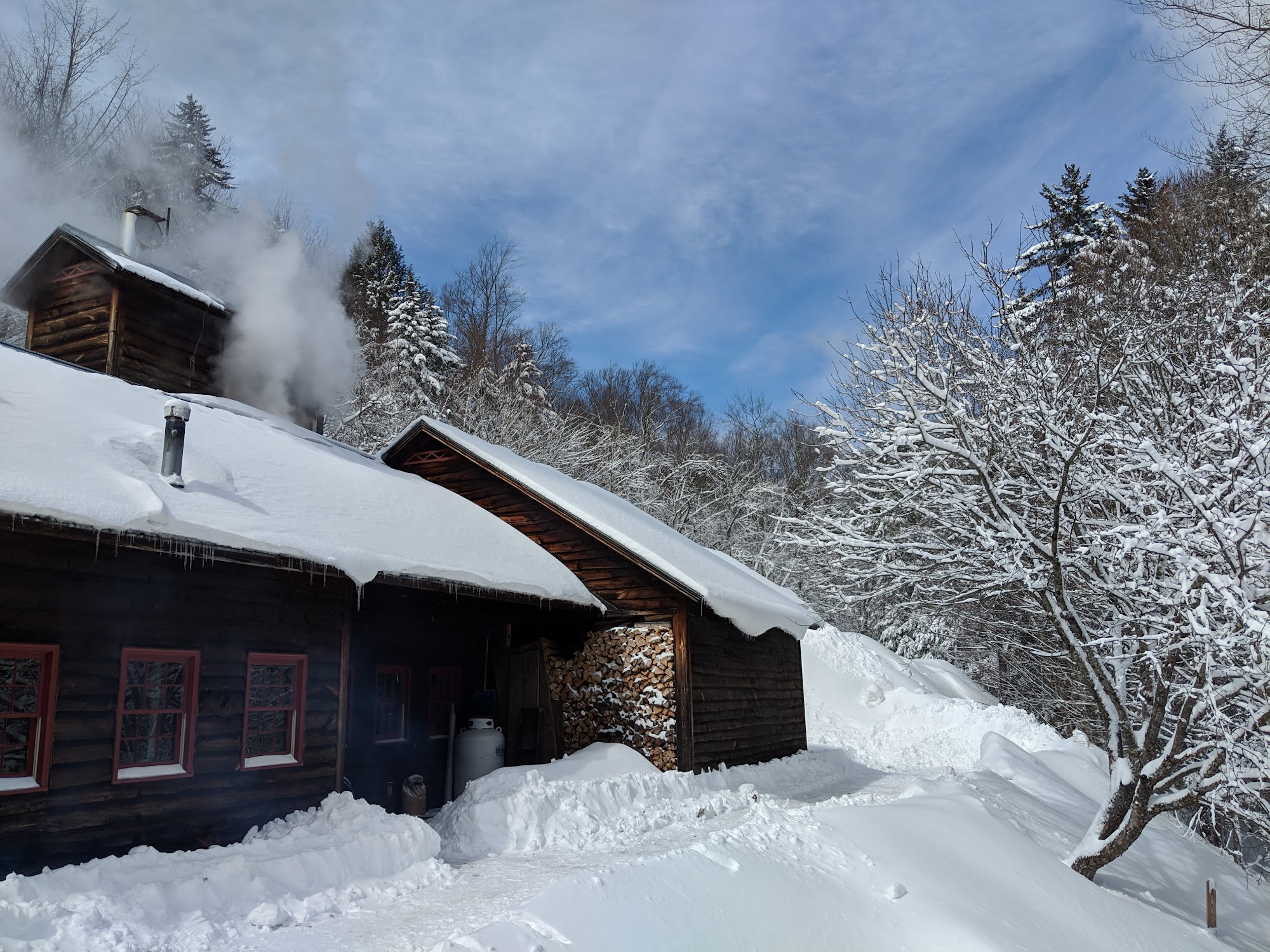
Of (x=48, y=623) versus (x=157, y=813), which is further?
(x=157, y=813)

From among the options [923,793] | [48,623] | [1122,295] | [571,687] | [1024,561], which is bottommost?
[923,793]

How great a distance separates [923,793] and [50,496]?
9.56 m

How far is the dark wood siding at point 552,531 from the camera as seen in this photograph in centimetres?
1334

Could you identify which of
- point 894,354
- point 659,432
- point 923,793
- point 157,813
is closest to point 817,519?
point 894,354

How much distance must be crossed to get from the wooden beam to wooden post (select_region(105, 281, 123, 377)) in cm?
675

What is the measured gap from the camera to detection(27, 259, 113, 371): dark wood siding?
13688 mm

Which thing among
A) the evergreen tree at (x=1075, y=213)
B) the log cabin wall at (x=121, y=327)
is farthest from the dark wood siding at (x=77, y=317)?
the evergreen tree at (x=1075, y=213)

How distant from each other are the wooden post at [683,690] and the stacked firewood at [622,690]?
0.07 meters

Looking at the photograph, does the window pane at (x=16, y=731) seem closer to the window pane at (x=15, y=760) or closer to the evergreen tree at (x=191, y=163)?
the window pane at (x=15, y=760)

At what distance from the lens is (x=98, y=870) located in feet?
20.8

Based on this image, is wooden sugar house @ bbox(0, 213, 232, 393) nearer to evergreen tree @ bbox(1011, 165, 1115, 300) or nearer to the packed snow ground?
the packed snow ground

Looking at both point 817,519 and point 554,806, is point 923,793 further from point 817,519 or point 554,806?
point 554,806

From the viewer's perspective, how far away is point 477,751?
12203 millimetres

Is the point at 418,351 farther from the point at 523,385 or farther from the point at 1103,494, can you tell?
the point at 1103,494
